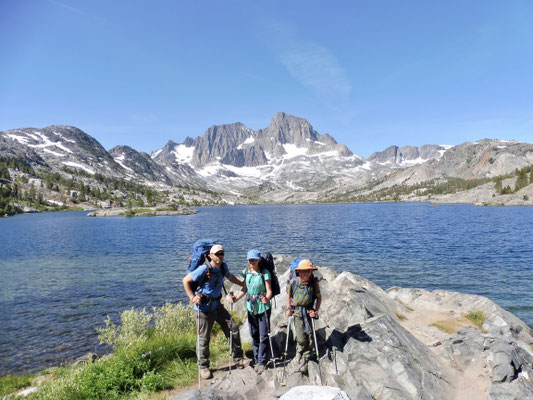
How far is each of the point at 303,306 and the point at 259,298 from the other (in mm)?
1672

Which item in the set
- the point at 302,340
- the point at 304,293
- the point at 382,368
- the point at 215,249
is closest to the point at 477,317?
the point at 382,368

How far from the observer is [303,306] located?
1035cm

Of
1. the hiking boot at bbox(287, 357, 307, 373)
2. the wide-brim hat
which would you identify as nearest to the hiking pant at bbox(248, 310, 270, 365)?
the hiking boot at bbox(287, 357, 307, 373)

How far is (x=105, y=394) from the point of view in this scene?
866 centimetres

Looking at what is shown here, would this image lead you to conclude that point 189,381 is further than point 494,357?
No

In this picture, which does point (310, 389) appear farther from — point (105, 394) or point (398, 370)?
point (105, 394)

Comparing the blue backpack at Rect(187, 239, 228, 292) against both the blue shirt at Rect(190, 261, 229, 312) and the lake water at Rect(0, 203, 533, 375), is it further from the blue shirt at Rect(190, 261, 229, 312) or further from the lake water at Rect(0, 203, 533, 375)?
the lake water at Rect(0, 203, 533, 375)

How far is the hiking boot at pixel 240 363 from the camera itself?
35.1 ft

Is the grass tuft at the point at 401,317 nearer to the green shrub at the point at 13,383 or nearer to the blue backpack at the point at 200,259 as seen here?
the blue backpack at the point at 200,259

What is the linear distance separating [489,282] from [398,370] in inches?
1081

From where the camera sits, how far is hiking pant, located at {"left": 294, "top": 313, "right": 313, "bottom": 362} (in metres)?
10.3

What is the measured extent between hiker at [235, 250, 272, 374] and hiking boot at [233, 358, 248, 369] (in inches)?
18.0

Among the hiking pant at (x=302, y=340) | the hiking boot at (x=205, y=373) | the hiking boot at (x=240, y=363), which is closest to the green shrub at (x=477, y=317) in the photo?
the hiking pant at (x=302, y=340)

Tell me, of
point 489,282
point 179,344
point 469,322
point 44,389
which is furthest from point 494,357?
point 489,282
